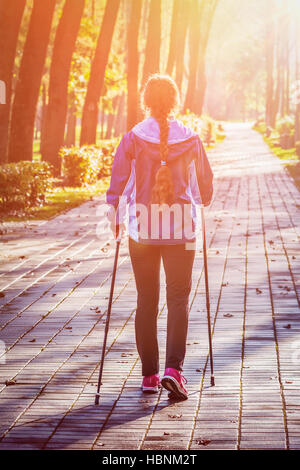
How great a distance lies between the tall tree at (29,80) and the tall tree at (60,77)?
2569mm

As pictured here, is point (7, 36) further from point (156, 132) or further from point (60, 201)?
point (156, 132)

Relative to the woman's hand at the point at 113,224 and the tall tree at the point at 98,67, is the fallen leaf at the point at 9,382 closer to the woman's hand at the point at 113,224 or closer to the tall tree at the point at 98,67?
the woman's hand at the point at 113,224

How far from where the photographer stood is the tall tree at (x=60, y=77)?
882 inches

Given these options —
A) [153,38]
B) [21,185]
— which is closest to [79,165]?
[21,185]

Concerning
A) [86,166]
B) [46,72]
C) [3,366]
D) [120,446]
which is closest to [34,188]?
[86,166]

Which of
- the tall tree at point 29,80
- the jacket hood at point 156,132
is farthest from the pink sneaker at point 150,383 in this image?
the tall tree at point 29,80

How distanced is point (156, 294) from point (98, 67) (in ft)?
73.4

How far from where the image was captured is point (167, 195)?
5211mm

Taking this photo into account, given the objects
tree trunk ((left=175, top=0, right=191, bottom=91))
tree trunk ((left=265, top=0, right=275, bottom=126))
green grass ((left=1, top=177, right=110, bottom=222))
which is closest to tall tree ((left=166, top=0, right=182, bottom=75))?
tree trunk ((left=175, top=0, right=191, bottom=91))

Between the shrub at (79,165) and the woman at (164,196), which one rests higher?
the woman at (164,196)

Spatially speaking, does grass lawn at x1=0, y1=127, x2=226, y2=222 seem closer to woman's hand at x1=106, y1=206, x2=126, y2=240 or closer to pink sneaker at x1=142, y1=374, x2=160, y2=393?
woman's hand at x1=106, y1=206, x2=126, y2=240

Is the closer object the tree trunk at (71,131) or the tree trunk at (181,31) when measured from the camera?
the tree trunk at (71,131)
